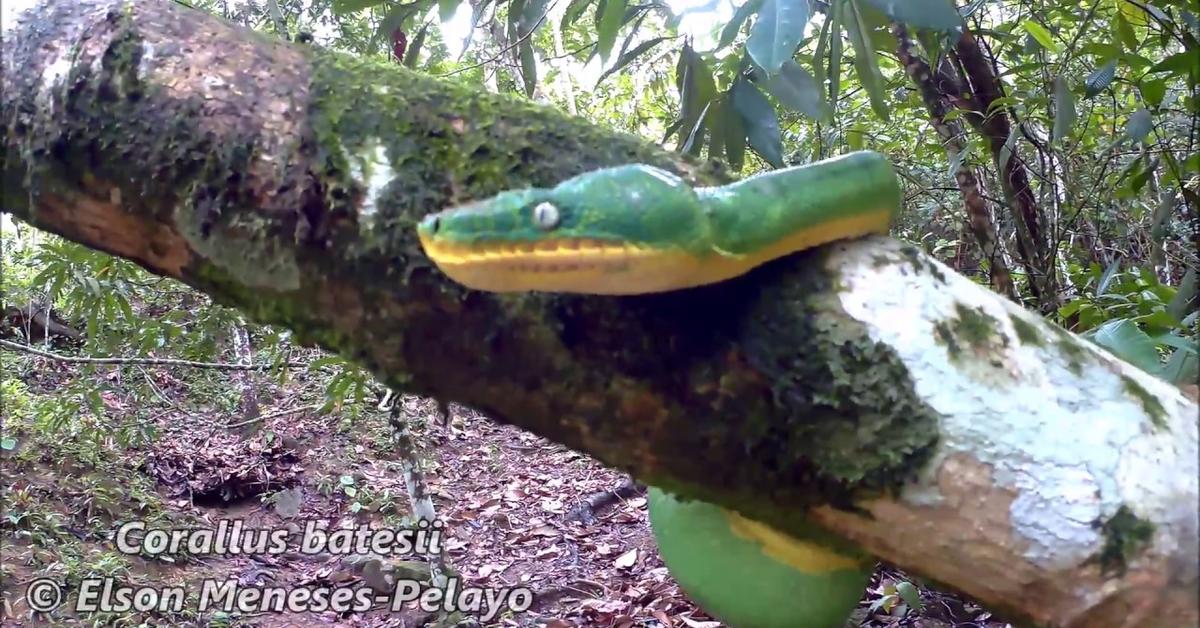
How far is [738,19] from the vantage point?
2424 millimetres

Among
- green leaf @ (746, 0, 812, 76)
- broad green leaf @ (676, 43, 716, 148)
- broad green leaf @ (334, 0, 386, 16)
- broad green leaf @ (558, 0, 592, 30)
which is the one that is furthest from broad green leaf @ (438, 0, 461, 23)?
green leaf @ (746, 0, 812, 76)

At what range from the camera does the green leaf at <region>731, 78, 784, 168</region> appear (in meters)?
2.59

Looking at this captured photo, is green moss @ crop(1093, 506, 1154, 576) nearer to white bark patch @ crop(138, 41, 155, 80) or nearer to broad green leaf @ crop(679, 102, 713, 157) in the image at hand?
white bark patch @ crop(138, 41, 155, 80)

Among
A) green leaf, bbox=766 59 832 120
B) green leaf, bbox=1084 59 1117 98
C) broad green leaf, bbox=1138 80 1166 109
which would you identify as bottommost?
green leaf, bbox=766 59 832 120

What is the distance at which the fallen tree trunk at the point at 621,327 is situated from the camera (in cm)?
109

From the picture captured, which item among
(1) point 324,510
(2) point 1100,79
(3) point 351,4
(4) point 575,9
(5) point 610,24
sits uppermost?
(2) point 1100,79

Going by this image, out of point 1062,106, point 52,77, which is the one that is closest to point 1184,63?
point 1062,106

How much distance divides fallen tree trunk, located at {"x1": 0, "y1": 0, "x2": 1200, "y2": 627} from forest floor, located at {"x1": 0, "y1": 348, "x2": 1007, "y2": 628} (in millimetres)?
2589

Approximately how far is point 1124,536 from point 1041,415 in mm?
168

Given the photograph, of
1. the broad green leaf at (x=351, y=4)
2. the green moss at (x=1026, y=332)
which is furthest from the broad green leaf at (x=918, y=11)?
the broad green leaf at (x=351, y=4)

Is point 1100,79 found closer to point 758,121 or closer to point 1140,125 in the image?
point 1140,125

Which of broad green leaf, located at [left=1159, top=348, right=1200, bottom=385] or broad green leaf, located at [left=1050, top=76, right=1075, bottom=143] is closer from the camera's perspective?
broad green leaf, located at [left=1159, top=348, right=1200, bottom=385]

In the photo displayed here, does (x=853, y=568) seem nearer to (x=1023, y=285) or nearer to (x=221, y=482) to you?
(x=1023, y=285)

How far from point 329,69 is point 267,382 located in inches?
231
